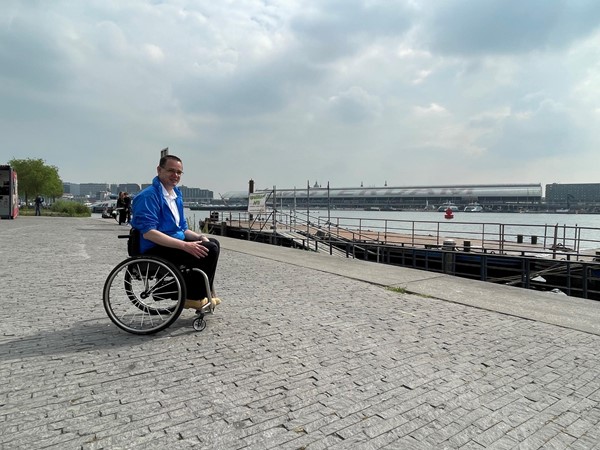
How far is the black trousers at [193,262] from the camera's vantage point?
3844 millimetres

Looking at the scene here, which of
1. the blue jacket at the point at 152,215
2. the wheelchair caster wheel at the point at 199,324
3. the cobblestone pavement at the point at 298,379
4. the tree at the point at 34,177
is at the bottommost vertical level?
the cobblestone pavement at the point at 298,379

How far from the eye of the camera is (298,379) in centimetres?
289

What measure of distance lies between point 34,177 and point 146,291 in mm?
47431

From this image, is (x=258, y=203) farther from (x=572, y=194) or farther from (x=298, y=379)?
(x=572, y=194)

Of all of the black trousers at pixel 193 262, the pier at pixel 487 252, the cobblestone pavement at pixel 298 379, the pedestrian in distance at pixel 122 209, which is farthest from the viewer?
the pedestrian in distance at pixel 122 209

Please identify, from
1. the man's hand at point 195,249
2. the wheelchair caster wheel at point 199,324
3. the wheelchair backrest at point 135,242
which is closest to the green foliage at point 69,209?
the wheelchair backrest at point 135,242

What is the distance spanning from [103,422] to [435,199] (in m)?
43.3

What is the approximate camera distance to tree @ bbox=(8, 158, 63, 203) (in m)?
42.8

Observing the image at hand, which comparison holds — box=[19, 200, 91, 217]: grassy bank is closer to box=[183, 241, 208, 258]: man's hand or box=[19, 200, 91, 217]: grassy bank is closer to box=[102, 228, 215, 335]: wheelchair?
box=[102, 228, 215, 335]: wheelchair

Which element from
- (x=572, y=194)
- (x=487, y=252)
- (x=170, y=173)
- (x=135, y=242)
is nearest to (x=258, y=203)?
(x=487, y=252)

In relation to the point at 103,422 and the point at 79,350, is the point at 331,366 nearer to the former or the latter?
the point at 103,422

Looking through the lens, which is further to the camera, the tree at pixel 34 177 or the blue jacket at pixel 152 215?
the tree at pixel 34 177

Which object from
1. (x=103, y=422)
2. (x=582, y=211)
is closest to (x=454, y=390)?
(x=103, y=422)

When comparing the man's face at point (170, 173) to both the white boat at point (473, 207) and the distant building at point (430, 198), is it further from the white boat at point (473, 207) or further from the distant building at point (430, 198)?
the white boat at point (473, 207)
